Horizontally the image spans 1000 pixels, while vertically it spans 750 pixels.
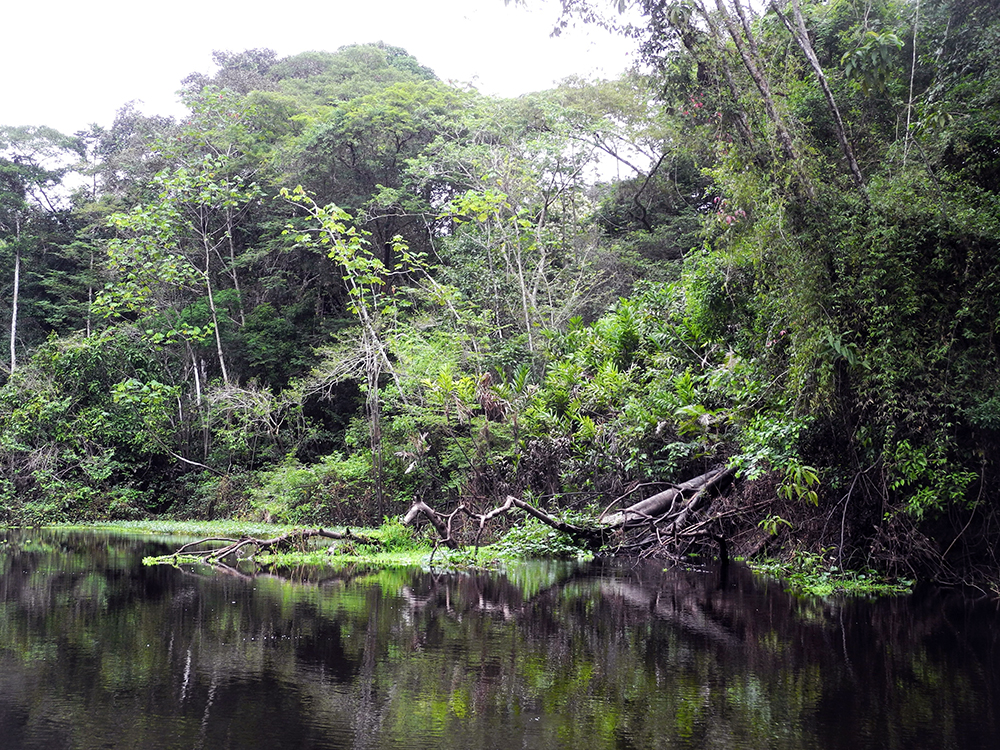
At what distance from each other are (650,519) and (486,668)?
6.90 meters

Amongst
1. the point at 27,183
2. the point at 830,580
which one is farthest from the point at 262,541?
the point at 27,183

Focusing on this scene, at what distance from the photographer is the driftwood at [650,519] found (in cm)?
1087

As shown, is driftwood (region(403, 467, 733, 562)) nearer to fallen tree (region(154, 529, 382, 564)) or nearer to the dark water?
fallen tree (region(154, 529, 382, 564))

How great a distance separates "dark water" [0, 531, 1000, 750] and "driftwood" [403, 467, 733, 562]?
2.62 metres

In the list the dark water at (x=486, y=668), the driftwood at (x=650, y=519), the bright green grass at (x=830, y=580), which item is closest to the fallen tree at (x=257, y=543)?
the driftwood at (x=650, y=519)

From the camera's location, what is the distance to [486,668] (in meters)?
4.71

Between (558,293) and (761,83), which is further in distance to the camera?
(558,293)

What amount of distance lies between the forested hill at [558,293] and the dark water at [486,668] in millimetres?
2385

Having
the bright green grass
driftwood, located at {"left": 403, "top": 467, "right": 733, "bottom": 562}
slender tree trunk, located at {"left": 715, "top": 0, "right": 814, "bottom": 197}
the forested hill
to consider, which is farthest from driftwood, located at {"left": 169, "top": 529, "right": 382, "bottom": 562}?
slender tree trunk, located at {"left": 715, "top": 0, "right": 814, "bottom": 197}

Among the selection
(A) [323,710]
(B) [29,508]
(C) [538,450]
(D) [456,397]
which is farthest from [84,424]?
(A) [323,710]

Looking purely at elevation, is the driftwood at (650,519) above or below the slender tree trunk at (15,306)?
below

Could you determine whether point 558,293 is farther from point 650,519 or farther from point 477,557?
point 477,557

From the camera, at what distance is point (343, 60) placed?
31547 mm

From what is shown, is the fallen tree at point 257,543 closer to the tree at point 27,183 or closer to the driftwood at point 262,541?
the driftwood at point 262,541
